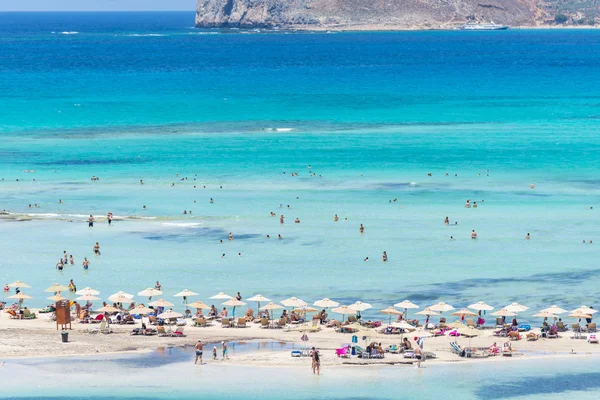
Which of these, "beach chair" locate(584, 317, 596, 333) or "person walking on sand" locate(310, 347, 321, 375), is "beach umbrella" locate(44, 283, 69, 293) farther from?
"beach chair" locate(584, 317, 596, 333)

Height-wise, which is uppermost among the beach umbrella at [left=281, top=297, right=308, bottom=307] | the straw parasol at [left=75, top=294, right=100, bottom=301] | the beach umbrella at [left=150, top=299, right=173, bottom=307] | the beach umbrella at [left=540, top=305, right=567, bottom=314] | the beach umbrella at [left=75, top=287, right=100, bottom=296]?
the beach umbrella at [left=75, top=287, right=100, bottom=296]

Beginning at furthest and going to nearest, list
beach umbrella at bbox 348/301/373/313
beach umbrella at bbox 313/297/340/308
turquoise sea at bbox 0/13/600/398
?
turquoise sea at bbox 0/13/600/398 < beach umbrella at bbox 313/297/340/308 < beach umbrella at bbox 348/301/373/313

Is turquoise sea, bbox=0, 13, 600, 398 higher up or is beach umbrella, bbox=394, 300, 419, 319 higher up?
turquoise sea, bbox=0, 13, 600, 398

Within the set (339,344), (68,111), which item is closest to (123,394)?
(339,344)

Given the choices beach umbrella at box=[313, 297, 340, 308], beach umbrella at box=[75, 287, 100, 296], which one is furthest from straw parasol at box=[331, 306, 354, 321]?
beach umbrella at box=[75, 287, 100, 296]

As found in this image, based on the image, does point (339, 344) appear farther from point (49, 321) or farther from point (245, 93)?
point (245, 93)

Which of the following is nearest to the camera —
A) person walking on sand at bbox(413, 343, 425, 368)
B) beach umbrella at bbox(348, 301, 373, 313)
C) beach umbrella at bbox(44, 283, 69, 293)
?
person walking on sand at bbox(413, 343, 425, 368)

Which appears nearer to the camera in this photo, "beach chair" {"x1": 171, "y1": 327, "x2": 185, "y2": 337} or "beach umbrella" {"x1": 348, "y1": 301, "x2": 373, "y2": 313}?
"beach chair" {"x1": 171, "y1": 327, "x2": 185, "y2": 337}

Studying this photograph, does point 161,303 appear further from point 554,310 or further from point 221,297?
point 554,310
